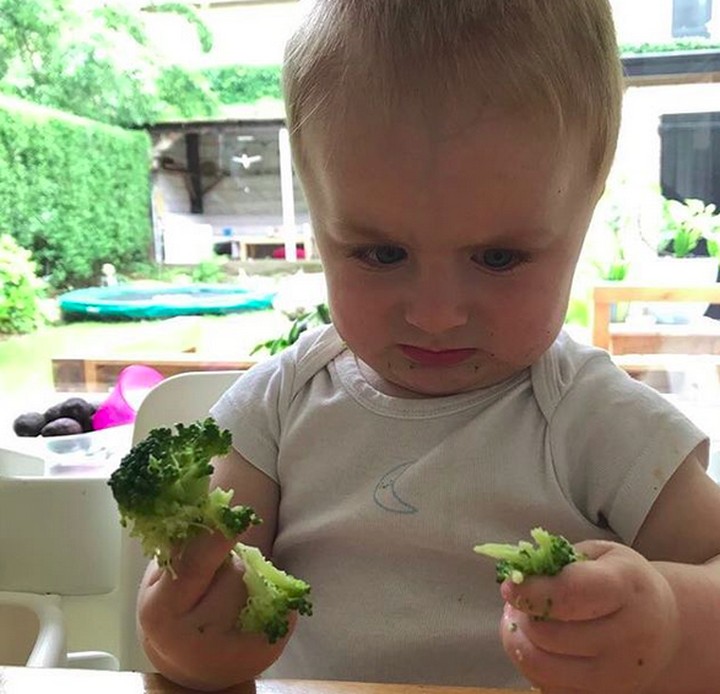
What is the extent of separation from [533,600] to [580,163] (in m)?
0.33

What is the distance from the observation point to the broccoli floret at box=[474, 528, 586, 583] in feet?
1.62

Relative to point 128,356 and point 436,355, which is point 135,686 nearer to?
point 436,355

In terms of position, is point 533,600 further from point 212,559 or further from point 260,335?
point 260,335

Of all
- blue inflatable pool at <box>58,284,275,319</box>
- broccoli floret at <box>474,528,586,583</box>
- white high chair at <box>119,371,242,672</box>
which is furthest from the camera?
blue inflatable pool at <box>58,284,275,319</box>

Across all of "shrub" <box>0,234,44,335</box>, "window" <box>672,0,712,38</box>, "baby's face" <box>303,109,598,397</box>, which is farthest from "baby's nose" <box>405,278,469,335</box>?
"shrub" <box>0,234,44,335</box>

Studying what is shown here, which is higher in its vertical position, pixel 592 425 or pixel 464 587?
pixel 592 425

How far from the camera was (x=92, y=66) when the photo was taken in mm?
2068

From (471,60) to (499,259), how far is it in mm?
139

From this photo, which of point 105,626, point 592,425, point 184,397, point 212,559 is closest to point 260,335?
point 105,626

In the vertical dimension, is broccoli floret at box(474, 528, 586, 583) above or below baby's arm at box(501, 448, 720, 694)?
above

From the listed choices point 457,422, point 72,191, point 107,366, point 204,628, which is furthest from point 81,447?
point 204,628

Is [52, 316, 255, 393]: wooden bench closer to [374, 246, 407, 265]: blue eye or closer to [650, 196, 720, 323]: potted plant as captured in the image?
[650, 196, 720, 323]: potted plant

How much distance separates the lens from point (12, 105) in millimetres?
2053

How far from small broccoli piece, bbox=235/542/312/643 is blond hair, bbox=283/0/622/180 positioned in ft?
1.03
